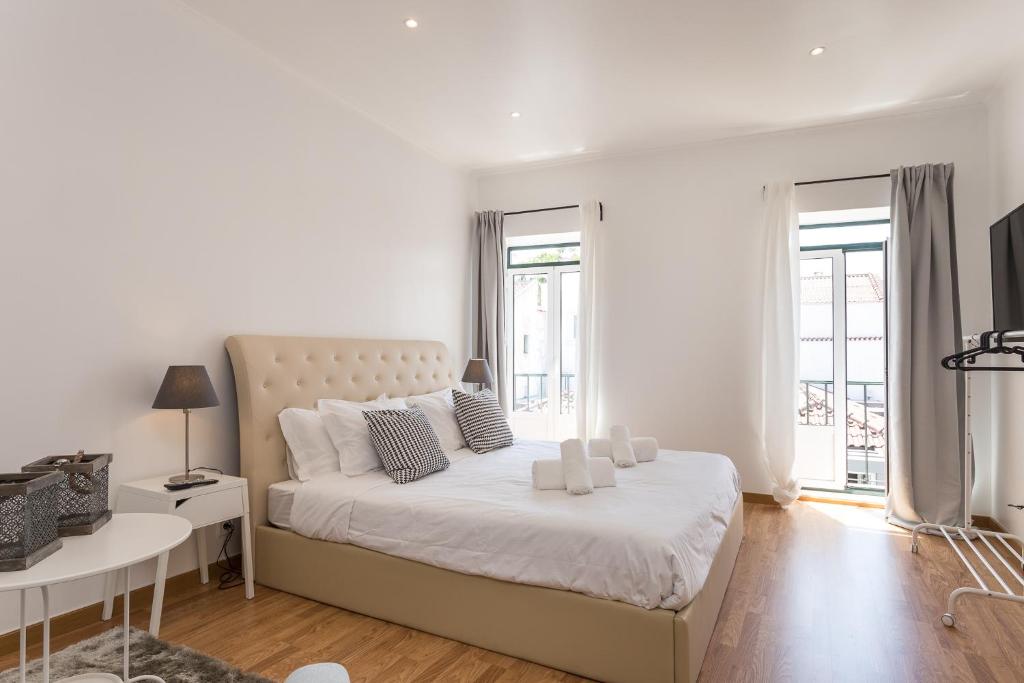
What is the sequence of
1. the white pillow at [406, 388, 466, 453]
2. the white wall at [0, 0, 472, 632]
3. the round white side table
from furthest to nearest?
the white pillow at [406, 388, 466, 453]
the white wall at [0, 0, 472, 632]
the round white side table

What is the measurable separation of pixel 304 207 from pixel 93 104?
119 cm

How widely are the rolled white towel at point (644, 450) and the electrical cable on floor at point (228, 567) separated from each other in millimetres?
2254

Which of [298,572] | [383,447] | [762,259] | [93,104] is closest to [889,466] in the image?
[762,259]

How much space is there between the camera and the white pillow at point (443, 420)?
3590 mm

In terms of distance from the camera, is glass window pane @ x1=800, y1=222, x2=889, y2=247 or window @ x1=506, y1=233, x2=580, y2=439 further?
window @ x1=506, y1=233, x2=580, y2=439

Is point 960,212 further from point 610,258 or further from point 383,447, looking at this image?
point 383,447

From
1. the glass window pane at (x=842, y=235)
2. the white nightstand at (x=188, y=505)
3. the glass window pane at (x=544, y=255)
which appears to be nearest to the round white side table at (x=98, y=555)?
the white nightstand at (x=188, y=505)

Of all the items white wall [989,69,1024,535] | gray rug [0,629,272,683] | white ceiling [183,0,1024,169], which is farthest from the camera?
white wall [989,69,1024,535]

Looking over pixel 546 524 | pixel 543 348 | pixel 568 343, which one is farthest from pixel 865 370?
pixel 546 524

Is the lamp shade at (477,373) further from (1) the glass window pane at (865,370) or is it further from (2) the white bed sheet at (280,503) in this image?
(1) the glass window pane at (865,370)

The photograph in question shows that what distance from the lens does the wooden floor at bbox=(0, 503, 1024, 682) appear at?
2088 millimetres

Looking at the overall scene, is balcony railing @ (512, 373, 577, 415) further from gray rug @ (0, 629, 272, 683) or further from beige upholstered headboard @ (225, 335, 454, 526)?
gray rug @ (0, 629, 272, 683)

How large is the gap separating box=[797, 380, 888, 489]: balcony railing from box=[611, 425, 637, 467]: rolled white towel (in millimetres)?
2239

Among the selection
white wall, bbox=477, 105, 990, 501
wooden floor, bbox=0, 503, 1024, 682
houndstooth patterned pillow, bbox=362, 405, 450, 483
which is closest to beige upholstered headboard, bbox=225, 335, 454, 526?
houndstooth patterned pillow, bbox=362, 405, 450, 483
